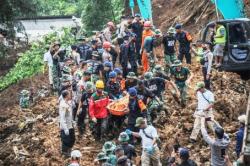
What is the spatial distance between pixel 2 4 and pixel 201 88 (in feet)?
54.7

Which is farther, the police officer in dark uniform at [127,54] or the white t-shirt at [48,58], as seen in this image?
the white t-shirt at [48,58]

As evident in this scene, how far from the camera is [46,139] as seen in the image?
1661 centimetres

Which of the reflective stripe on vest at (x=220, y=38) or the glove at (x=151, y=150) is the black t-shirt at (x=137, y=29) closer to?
the reflective stripe on vest at (x=220, y=38)

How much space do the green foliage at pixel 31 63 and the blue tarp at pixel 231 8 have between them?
10.6 metres

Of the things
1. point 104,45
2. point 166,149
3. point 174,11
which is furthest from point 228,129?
point 174,11

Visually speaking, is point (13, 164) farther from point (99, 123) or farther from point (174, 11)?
point (174, 11)

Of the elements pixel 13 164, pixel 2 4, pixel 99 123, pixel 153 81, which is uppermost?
pixel 2 4

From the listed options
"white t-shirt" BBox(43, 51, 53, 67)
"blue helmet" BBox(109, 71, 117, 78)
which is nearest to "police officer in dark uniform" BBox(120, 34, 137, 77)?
"white t-shirt" BBox(43, 51, 53, 67)

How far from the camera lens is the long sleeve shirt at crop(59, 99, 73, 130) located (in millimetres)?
13328

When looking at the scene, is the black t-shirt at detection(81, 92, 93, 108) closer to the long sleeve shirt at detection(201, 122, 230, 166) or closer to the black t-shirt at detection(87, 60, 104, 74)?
the black t-shirt at detection(87, 60, 104, 74)

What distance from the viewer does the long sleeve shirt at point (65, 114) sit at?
13.3m

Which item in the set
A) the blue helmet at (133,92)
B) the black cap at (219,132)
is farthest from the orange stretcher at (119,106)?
Answer: the black cap at (219,132)

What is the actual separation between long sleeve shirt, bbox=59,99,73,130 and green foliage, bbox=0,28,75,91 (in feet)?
45.8

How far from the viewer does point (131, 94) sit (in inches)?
518
